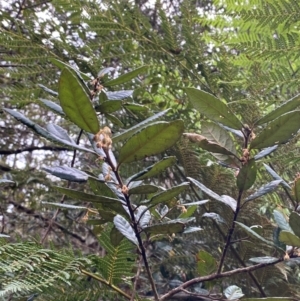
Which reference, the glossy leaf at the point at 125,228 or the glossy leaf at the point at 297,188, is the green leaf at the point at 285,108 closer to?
the glossy leaf at the point at 297,188

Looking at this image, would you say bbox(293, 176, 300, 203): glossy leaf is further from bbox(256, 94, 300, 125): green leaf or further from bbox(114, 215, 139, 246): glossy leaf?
bbox(114, 215, 139, 246): glossy leaf

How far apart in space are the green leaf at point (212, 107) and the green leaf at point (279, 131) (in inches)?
1.4

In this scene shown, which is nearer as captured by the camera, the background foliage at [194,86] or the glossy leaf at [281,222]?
the glossy leaf at [281,222]

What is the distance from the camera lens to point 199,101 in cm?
43

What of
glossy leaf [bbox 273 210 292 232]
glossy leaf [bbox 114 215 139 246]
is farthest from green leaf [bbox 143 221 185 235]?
glossy leaf [bbox 273 210 292 232]

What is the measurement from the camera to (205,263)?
536mm

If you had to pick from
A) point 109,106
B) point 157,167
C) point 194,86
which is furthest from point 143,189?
point 194,86

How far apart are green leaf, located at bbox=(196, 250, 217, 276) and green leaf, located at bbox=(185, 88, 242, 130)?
0.61 feet

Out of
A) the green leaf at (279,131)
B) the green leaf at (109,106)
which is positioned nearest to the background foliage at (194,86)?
the green leaf at (109,106)

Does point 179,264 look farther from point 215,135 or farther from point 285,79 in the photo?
point 215,135

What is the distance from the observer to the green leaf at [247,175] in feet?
1.38

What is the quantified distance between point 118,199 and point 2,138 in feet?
4.49

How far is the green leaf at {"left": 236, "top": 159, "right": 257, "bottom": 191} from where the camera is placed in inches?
16.5

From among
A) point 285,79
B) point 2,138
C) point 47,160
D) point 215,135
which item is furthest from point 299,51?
point 47,160
